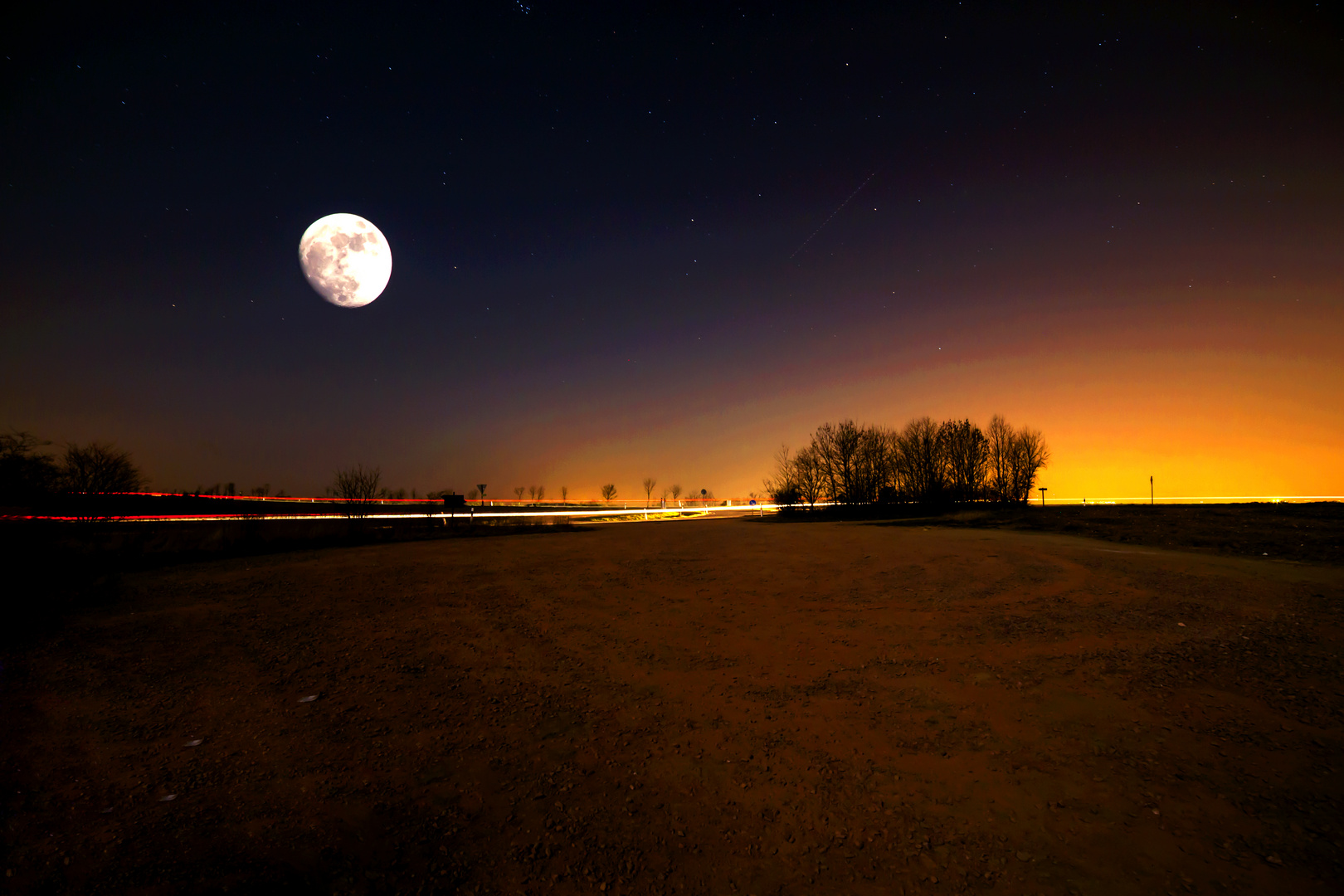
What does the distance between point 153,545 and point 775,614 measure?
19.9 metres

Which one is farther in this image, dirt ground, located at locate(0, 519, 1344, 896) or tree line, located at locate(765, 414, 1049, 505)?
tree line, located at locate(765, 414, 1049, 505)

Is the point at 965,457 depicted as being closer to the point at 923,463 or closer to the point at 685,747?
the point at 923,463

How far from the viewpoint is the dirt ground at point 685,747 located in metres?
4.12

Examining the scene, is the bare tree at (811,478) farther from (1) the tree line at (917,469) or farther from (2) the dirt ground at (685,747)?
(2) the dirt ground at (685,747)

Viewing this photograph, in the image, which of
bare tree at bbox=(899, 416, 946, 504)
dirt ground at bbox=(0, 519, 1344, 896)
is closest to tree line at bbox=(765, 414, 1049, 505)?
bare tree at bbox=(899, 416, 946, 504)

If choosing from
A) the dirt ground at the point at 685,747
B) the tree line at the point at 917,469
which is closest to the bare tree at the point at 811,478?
the tree line at the point at 917,469

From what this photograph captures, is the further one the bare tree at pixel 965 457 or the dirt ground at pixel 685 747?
the bare tree at pixel 965 457

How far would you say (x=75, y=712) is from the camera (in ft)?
21.1

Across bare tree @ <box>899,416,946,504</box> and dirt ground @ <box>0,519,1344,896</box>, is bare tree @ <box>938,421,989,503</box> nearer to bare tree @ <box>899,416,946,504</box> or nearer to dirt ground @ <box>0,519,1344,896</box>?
bare tree @ <box>899,416,946,504</box>

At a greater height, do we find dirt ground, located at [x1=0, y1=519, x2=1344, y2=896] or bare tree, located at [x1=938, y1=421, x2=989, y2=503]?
bare tree, located at [x1=938, y1=421, x2=989, y2=503]

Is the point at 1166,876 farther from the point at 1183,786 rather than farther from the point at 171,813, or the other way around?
the point at 171,813

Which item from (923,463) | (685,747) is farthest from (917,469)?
(685,747)

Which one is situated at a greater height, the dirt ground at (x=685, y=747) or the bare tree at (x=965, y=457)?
the bare tree at (x=965, y=457)

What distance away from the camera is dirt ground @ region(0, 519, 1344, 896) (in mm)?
4125
